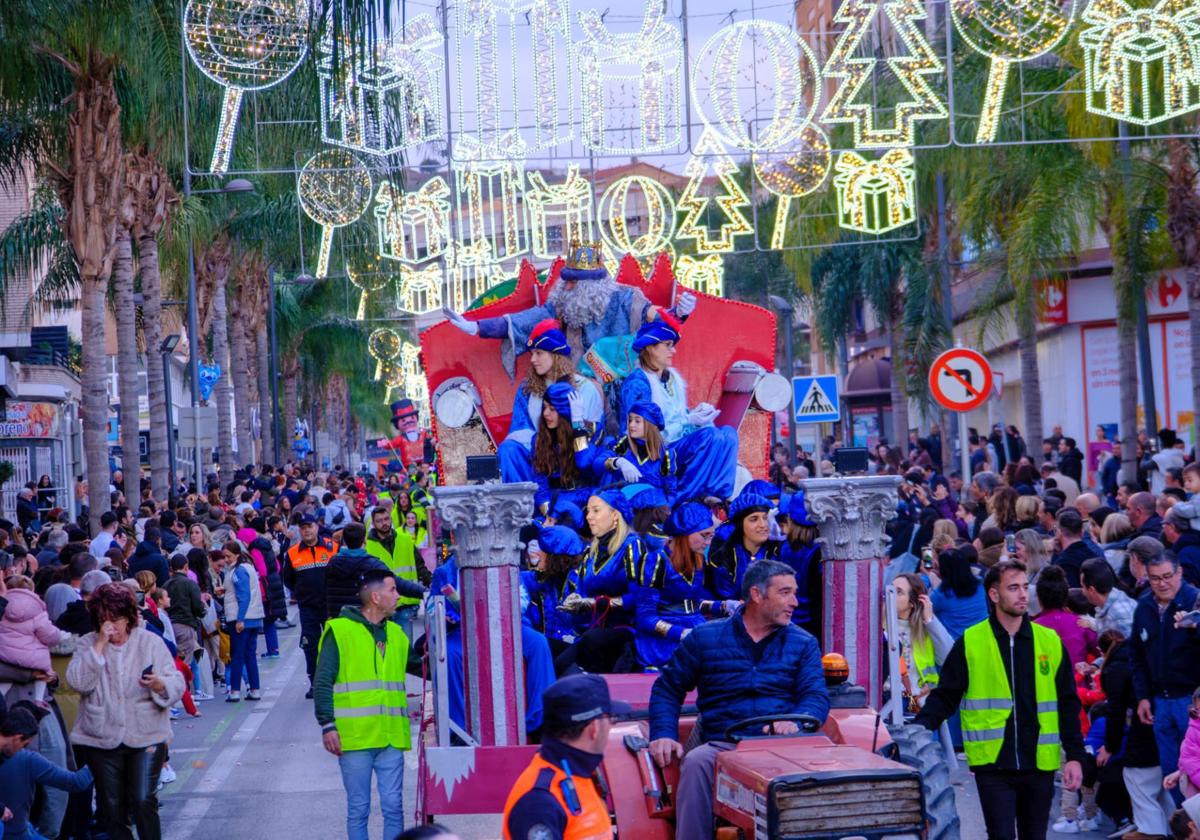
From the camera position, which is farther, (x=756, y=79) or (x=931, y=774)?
(x=756, y=79)

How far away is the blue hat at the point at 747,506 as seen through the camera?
392 inches

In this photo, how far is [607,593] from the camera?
969 cm

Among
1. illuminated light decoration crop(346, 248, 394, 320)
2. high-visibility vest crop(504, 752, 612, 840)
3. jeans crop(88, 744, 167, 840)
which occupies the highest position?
illuminated light decoration crop(346, 248, 394, 320)

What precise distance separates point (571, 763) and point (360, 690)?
4.13 meters

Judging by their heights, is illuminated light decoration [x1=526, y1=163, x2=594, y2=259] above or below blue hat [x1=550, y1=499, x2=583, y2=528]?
above

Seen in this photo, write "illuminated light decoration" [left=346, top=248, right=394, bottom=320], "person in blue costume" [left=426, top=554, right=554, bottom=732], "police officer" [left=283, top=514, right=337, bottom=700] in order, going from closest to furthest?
"person in blue costume" [left=426, top=554, right=554, bottom=732], "police officer" [left=283, top=514, right=337, bottom=700], "illuminated light decoration" [left=346, top=248, right=394, bottom=320]

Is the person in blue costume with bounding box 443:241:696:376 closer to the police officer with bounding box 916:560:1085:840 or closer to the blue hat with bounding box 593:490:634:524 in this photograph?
the blue hat with bounding box 593:490:634:524

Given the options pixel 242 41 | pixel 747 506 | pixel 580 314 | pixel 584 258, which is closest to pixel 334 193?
pixel 242 41

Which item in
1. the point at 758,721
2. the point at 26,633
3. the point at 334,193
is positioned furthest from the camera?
the point at 334,193

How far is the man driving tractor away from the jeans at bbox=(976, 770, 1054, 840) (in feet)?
4.30

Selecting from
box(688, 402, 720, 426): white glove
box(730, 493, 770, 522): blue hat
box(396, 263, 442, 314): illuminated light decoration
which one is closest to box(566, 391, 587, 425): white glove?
box(688, 402, 720, 426): white glove

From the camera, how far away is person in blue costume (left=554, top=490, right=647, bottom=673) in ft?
31.5

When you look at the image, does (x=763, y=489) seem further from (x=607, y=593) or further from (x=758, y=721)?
(x=758, y=721)

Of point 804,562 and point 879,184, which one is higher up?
point 879,184
